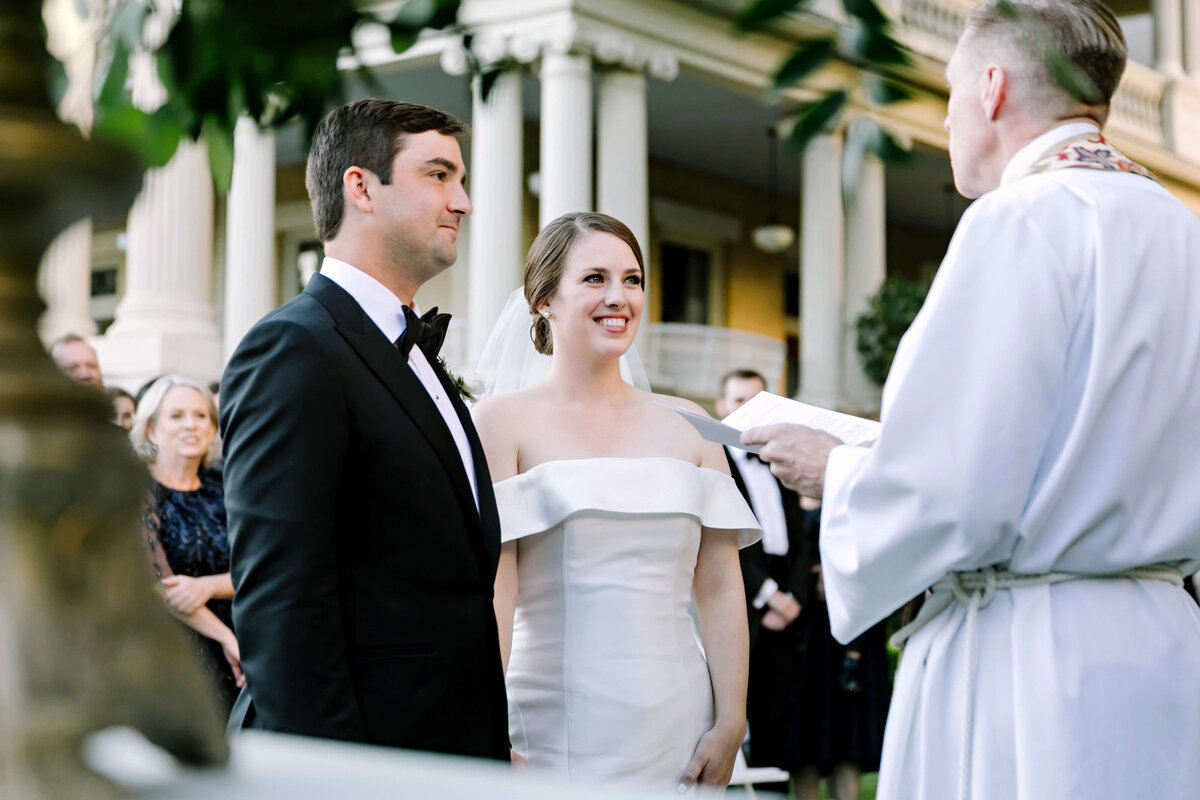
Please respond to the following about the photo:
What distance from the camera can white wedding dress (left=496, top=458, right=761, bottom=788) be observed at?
3193mm

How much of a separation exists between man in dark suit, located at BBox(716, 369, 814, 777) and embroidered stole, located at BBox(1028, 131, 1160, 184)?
4526 millimetres

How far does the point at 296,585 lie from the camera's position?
7.06ft

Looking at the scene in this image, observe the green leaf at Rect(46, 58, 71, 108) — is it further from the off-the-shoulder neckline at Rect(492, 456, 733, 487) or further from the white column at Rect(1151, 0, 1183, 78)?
the white column at Rect(1151, 0, 1183, 78)

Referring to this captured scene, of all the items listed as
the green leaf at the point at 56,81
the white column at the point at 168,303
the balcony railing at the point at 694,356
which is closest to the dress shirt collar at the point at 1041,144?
the green leaf at the point at 56,81

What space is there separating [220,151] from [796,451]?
154 cm

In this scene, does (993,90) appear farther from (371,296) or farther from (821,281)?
(821,281)

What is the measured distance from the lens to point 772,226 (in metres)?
19.5

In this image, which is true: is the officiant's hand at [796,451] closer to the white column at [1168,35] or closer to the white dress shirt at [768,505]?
the white dress shirt at [768,505]

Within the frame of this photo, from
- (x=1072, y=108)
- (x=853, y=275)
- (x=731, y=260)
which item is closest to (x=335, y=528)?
(x=1072, y=108)

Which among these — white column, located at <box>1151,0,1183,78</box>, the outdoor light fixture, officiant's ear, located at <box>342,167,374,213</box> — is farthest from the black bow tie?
white column, located at <box>1151,0,1183,78</box>

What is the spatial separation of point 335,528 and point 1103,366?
135 centimetres

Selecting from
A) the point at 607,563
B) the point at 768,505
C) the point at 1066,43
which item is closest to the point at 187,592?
A: the point at 607,563

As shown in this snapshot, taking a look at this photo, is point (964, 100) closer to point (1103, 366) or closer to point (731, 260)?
point (1103, 366)

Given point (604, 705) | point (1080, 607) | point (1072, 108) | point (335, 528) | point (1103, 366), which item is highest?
point (1072, 108)
